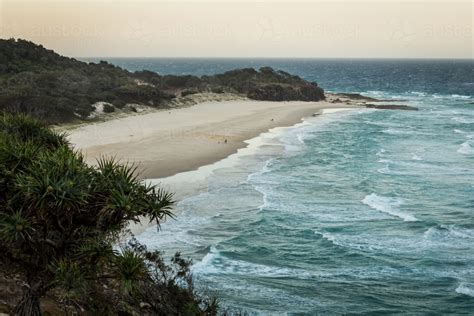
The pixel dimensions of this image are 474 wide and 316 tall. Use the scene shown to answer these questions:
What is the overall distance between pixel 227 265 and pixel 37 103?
2407 centimetres

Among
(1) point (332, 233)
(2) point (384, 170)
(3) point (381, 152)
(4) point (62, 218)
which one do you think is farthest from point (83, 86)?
(4) point (62, 218)

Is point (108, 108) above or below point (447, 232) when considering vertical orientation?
above

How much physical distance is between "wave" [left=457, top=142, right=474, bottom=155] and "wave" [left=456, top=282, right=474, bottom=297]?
21942mm

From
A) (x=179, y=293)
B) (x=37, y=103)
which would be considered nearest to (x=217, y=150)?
(x=37, y=103)

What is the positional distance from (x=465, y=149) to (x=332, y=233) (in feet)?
69.9

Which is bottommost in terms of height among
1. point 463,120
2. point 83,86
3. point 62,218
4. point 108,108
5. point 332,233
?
point 463,120

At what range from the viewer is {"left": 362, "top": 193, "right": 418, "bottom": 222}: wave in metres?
19.4

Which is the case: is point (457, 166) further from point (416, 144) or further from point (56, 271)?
point (56, 271)

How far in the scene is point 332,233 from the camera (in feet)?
56.2

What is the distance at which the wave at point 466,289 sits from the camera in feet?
42.6

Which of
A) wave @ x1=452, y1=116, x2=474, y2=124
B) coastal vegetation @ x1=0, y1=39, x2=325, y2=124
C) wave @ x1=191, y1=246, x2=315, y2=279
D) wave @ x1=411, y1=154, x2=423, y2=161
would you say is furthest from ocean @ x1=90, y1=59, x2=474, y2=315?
wave @ x1=452, y1=116, x2=474, y2=124

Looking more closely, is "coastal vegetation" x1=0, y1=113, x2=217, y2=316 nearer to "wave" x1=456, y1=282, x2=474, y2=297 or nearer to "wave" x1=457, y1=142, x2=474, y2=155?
"wave" x1=456, y1=282, x2=474, y2=297

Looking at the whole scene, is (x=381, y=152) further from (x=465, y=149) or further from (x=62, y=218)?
(x=62, y=218)

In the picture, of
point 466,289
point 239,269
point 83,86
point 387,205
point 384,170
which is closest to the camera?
point 466,289
